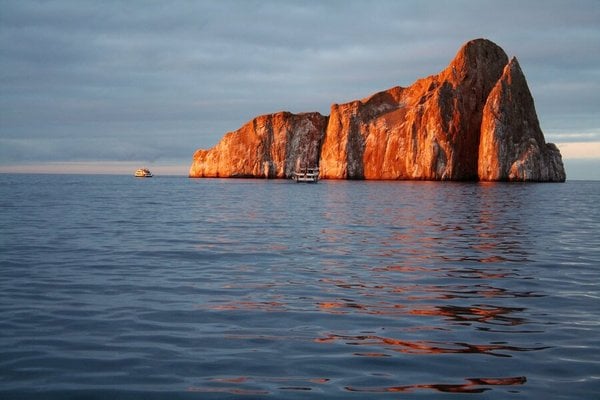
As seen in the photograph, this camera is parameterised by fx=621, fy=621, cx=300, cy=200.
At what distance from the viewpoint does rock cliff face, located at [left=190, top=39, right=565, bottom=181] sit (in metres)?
142

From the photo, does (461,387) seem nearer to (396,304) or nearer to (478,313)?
(478,313)

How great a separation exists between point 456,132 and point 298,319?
14731 cm

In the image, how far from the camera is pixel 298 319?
1210 cm

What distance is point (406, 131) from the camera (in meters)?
162

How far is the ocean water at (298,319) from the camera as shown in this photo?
845cm

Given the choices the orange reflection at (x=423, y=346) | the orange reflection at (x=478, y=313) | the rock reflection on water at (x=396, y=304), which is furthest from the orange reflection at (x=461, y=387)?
the orange reflection at (x=478, y=313)

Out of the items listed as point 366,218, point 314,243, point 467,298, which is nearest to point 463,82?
point 366,218

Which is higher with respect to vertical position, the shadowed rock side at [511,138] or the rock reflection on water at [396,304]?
the shadowed rock side at [511,138]

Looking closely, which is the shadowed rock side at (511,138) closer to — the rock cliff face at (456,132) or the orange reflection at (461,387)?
the rock cliff face at (456,132)

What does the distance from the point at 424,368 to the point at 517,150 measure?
142 m

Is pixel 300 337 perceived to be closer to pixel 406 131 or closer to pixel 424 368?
pixel 424 368

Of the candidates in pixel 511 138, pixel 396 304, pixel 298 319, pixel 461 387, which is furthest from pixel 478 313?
pixel 511 138

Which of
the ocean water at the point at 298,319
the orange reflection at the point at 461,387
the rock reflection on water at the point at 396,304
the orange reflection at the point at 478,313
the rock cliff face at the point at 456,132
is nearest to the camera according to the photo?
the orange reflection at the point at 461,387

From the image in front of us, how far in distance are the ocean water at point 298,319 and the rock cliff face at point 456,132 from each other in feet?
404
